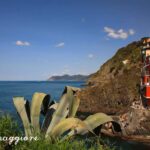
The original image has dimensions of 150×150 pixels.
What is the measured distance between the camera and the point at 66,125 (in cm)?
870

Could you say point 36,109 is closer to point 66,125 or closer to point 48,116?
point 48,116

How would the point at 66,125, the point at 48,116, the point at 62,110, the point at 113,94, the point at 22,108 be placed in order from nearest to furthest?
the point at 66,125 → the point at 62,110 → the point at 22,108 → the point at 48,116 → the point at 113,94

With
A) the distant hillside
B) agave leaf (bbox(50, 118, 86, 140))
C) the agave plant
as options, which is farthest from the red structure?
agave leaf (bbox(50, 118, 86, 140))

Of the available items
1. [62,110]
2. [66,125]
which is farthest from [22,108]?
[66,125]

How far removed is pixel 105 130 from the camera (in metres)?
35.7

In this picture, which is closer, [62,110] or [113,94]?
[62,110]

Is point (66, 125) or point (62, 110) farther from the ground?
point (62, 110)

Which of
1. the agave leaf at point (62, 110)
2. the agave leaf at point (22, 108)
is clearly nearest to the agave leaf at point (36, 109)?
the agave leaf at point (22, 108)

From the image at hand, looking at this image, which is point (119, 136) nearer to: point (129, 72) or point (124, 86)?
→ point (124, 86)

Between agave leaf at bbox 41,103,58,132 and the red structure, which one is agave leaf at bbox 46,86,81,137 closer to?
agave leaf at bbox 41,103,58,132

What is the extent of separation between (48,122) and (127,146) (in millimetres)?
21663

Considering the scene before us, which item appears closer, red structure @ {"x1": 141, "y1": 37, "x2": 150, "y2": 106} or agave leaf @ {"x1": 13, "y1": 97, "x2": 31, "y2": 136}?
agave leaf @ {"x1": 13, "y1": 97, "x2": 31, "y2": 136}

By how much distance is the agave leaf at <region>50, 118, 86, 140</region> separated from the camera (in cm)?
839

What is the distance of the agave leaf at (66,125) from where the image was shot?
8.39 m
